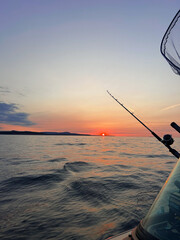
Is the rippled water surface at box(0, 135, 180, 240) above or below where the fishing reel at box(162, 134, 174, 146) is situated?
below

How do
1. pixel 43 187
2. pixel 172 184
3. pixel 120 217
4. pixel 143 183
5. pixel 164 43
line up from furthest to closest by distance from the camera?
pixel 143 183 < pixel 43 187 < pixel 120 217 < pixel 164 43 < pixel 172 184

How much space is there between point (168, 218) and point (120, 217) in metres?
4.50

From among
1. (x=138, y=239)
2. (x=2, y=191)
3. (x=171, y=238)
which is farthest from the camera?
(x=2, y=191)

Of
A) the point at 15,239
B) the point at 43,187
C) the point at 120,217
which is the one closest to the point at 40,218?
the point at 15,239

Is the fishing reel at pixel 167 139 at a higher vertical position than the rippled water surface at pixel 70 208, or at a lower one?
higher

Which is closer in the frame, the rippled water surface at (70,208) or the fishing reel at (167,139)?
the fishing reel at (167,139)

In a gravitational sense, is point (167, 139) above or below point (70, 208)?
above

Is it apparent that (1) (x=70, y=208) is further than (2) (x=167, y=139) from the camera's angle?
Yes

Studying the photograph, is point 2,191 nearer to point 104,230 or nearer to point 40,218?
point 40,218

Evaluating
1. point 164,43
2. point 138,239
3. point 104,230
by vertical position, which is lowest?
point 104,230

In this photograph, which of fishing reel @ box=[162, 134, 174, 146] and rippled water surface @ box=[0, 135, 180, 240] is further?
rippled water surface @ box=[0, 135, 180, 240]

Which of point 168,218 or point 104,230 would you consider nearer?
point 168,218

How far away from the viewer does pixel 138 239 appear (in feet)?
4.53

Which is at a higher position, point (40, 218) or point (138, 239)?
point (138, 239)
